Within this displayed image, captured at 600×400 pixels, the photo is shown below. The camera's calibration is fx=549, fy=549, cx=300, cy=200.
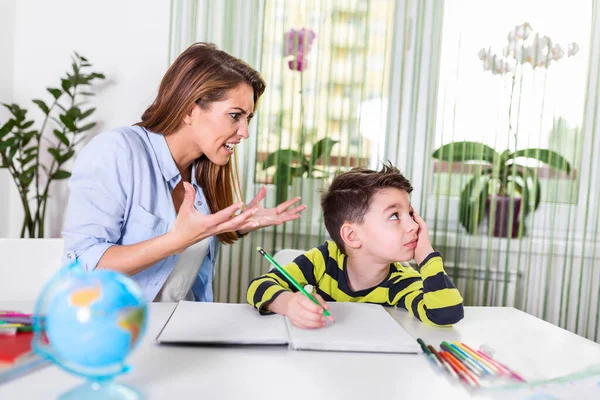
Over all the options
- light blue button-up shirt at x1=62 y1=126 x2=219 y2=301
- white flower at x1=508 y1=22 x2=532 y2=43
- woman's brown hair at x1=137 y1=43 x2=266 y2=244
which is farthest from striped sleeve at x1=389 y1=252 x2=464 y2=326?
white flower at x1=508 y1=22 x2=532 y2=43

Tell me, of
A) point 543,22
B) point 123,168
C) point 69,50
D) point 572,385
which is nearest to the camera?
point 572,385

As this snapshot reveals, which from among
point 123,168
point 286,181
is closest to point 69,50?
point 286,181

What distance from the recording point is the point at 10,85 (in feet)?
8.18

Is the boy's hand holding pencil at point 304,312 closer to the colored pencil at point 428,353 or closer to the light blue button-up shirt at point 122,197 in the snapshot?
the colored pencil at point 428,353

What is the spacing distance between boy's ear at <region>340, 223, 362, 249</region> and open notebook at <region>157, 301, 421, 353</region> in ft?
0.98

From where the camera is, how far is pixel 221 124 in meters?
1.47

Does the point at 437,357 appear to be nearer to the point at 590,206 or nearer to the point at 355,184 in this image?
the point at 355,184

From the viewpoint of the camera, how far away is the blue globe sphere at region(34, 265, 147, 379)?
53 centimetres

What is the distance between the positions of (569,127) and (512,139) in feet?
0.73

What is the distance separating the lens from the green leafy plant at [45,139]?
7.45 feet

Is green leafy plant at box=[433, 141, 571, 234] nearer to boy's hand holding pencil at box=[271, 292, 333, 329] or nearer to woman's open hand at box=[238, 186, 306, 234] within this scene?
woman's open hand at box=[238, 186, 306, 234]

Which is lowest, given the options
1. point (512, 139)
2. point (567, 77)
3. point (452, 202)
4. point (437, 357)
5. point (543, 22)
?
point (437, 357)

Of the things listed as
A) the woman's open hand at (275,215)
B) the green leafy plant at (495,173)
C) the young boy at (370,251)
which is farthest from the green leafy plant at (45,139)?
the green leafy plant at (495,173)

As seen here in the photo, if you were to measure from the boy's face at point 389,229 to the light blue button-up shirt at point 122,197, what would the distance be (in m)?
0.48
